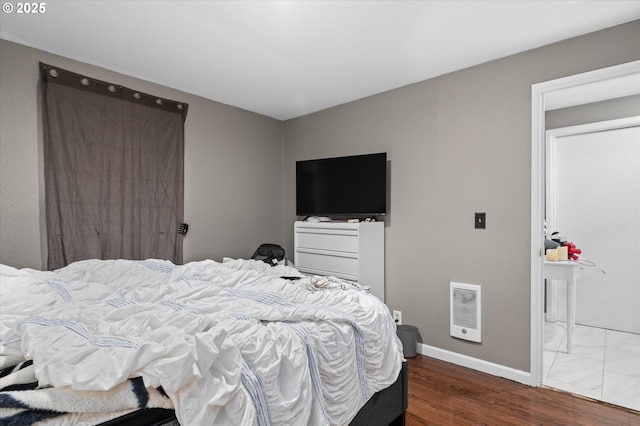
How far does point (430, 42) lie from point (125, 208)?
273 centimetres

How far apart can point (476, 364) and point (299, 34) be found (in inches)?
111

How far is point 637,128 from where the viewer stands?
11.6 ft

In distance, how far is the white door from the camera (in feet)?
11.7

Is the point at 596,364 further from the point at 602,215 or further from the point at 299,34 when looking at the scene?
the point at 299,34

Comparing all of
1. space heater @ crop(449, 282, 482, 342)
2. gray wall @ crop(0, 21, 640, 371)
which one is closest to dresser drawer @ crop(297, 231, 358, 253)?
gray wall @ crop(0, 21, 640, 371)

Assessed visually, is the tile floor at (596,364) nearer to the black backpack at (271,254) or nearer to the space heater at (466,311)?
the space heater at (466,311)

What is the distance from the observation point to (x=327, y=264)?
3.45 metres

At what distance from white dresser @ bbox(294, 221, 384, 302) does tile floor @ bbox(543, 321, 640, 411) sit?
1530 millimetres

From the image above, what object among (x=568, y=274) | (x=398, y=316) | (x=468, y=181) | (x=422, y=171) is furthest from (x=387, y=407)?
(x=568, y=274)

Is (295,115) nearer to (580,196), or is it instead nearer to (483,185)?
(483,185)

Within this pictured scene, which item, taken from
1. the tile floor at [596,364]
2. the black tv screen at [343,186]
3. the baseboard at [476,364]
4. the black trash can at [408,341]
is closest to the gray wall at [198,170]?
the black tv screen at [343,186]

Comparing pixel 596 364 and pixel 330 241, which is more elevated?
pixel 330 241

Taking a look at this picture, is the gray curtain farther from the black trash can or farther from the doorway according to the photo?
the doorway

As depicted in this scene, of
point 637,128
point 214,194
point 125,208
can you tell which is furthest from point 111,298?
point 637,128
